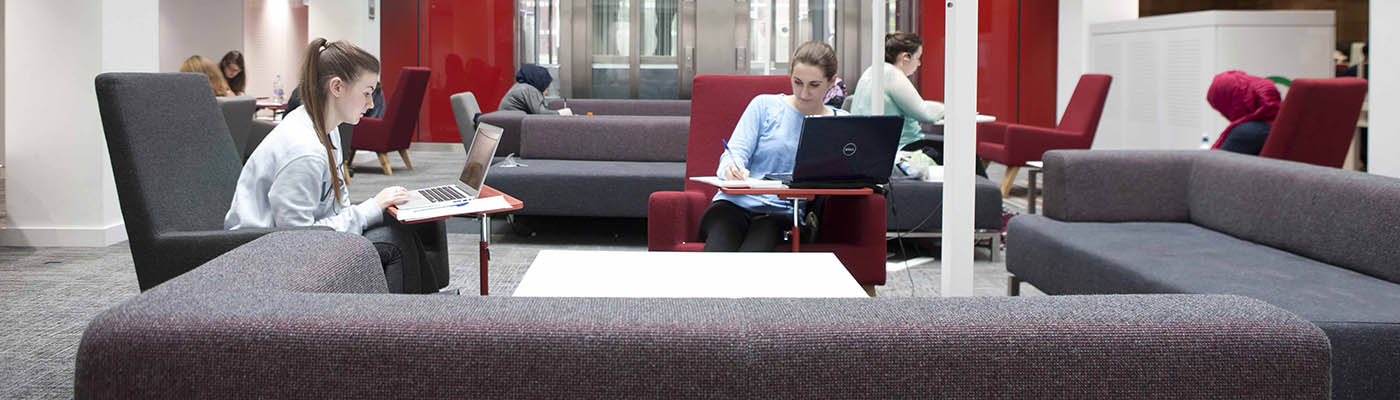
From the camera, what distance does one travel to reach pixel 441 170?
11.0m

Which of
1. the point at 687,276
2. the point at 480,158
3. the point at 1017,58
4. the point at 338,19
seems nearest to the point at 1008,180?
the point at 1017,58

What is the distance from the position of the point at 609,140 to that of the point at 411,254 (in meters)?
3.75

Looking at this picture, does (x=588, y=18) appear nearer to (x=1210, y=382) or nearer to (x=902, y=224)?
(x=902, y=224)

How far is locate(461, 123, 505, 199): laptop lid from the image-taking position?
11.5 feet

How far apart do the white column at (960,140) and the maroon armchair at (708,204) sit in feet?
5.86

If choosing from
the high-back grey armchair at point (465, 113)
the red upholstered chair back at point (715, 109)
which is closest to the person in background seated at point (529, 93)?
the high-back grey armchair at point (465, 113)

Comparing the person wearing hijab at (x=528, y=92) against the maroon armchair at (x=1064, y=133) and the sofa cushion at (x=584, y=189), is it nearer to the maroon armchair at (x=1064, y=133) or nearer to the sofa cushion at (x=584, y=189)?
the sofa cushion at (x=584, y=189)

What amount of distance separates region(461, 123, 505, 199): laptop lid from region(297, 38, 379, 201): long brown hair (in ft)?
1.45

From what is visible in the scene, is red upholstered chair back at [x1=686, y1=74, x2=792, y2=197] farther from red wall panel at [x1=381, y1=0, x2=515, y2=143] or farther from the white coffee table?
red wall panel at [x1=381, y1=0, x2=515, y2=143]

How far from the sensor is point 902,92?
5875 mm

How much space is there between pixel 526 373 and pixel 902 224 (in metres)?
4.79

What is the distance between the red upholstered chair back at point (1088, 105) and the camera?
8.39 meters

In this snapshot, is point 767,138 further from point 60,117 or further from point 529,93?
point 529,93

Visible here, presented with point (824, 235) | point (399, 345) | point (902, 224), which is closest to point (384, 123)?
point (902, 224)
